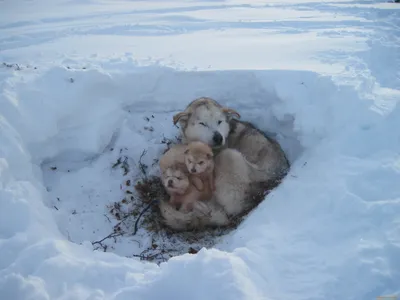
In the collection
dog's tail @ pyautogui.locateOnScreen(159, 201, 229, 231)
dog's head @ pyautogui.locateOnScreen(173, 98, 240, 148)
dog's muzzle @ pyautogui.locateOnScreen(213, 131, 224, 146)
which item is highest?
dog's head @ pyautogui.locateOnScreen(173, 98, 240, 148)

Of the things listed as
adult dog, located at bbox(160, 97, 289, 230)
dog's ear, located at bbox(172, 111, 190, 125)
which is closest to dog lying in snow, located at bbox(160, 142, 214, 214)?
adult dog, located at bbox(160, 97, 289, 230)

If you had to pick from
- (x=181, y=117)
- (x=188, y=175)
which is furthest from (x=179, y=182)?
(x=181, y=117)

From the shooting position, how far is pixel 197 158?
502 cm

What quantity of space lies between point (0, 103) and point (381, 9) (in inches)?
427

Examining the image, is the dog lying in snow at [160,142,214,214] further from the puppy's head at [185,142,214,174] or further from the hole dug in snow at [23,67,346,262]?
the hole dug in snow at [23,67,346,262]

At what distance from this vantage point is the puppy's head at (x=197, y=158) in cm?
500

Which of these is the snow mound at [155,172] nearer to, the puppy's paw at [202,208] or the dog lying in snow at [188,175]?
the puppy's paw at [202,208]

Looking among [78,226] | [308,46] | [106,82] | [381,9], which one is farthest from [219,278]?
[381,9]

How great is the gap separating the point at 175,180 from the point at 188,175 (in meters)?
0.28

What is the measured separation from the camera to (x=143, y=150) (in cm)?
599

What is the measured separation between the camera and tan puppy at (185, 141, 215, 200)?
5012 millimetres

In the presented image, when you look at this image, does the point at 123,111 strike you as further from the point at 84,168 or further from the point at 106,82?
the point at 84,168

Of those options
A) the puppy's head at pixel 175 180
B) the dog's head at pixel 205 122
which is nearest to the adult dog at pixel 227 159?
the dog's head at pixel 205 122

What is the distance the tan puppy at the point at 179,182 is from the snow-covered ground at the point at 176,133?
57cm
